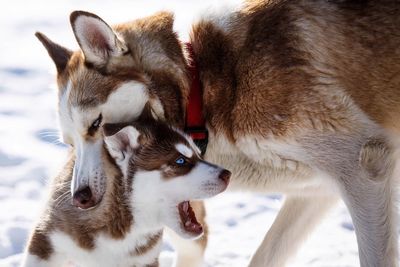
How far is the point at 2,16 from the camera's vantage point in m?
10.2

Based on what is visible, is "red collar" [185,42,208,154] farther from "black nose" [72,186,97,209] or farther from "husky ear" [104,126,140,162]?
"black nose" [72,186,97,209]

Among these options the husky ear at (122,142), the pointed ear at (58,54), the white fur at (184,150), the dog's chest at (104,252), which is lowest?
the dog's chest at (104,252)

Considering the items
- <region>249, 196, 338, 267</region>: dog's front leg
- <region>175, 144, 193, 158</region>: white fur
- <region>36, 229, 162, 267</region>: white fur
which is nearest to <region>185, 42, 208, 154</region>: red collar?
<region>175, 144, 193, 158</region>: white fur

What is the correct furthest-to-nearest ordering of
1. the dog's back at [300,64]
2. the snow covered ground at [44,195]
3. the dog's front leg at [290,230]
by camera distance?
the snow covered ground at [44,195], the dog's front leg at [290,230], the dog's back at [300,64]

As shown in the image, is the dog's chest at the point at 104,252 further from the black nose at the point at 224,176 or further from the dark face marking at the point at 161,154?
the black nose at the point at 224,176

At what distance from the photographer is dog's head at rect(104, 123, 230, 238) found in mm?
4031

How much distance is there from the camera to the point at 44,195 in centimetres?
469

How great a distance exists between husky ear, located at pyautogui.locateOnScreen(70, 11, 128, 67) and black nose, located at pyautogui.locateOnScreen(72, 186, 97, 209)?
0.66 m

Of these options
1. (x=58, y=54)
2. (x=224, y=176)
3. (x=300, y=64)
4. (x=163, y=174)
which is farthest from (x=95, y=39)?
(x=300, y=64)

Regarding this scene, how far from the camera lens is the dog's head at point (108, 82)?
13.0ft

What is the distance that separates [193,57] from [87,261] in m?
1.21

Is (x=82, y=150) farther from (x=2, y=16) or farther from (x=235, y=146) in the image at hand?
(x=2, y=16)

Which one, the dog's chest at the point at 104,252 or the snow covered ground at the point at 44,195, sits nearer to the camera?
the dog's chest at the point at 104,252

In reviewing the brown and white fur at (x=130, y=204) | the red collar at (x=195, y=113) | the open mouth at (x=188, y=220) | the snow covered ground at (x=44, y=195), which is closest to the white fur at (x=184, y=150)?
the brown and white fur at (x=130, y=204)
